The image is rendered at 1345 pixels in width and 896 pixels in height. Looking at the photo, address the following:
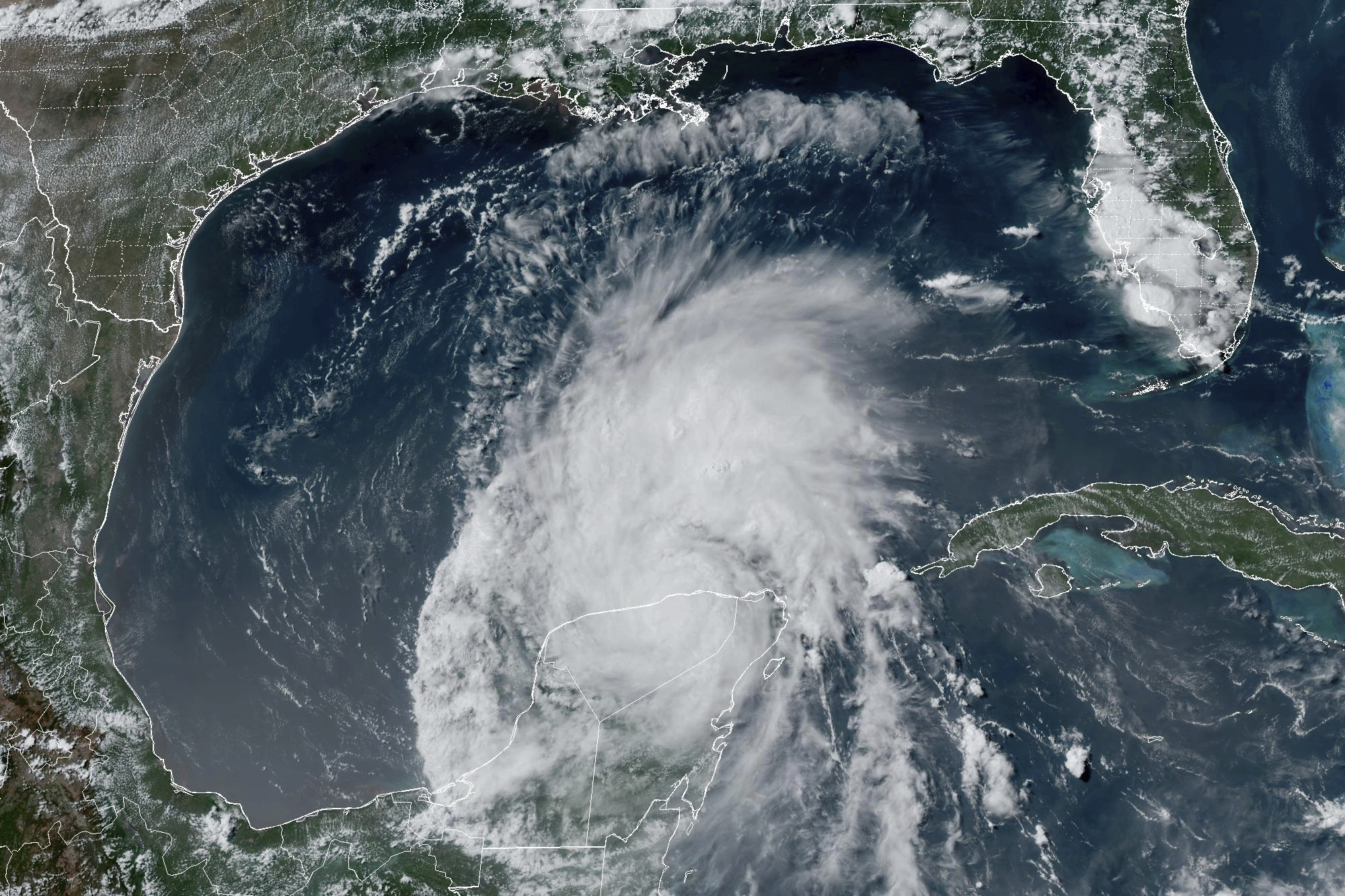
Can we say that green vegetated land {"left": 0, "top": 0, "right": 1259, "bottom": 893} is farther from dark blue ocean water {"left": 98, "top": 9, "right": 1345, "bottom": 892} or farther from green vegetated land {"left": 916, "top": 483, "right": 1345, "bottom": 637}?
green vegetated land {"left": 916, "top": 483, "right": 1345, "bottom": 637}

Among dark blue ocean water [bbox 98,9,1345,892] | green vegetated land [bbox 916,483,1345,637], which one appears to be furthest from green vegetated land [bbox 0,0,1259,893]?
green vegetated land [bbox 916,483,1345,637]

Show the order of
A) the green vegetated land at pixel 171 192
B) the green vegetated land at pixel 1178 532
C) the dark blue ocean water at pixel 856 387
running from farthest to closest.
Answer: the green vegetated land at pixel 171 192
the green vegetated land at pixel 1178 532
the dark blue ocean water at pixel 856 387

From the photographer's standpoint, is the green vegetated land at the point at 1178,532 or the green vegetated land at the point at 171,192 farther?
the green vegetated land at the point at 171,192

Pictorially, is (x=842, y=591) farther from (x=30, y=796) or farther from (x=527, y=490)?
(x=30, y=796)

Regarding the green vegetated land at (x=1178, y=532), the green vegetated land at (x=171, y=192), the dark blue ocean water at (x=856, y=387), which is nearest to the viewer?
the dark blue ocean water at (x=856, y=387)

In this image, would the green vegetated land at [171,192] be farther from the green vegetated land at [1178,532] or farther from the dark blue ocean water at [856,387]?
the green vegetated land at [1178,532]

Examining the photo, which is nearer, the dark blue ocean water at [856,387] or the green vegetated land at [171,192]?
the dark blue ocean water at [856,387]

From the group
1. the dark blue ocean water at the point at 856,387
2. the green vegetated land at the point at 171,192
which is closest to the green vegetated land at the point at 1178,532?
the dark blue ocean water at the point at 856,387

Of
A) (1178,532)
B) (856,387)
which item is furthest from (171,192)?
(1178,532)
